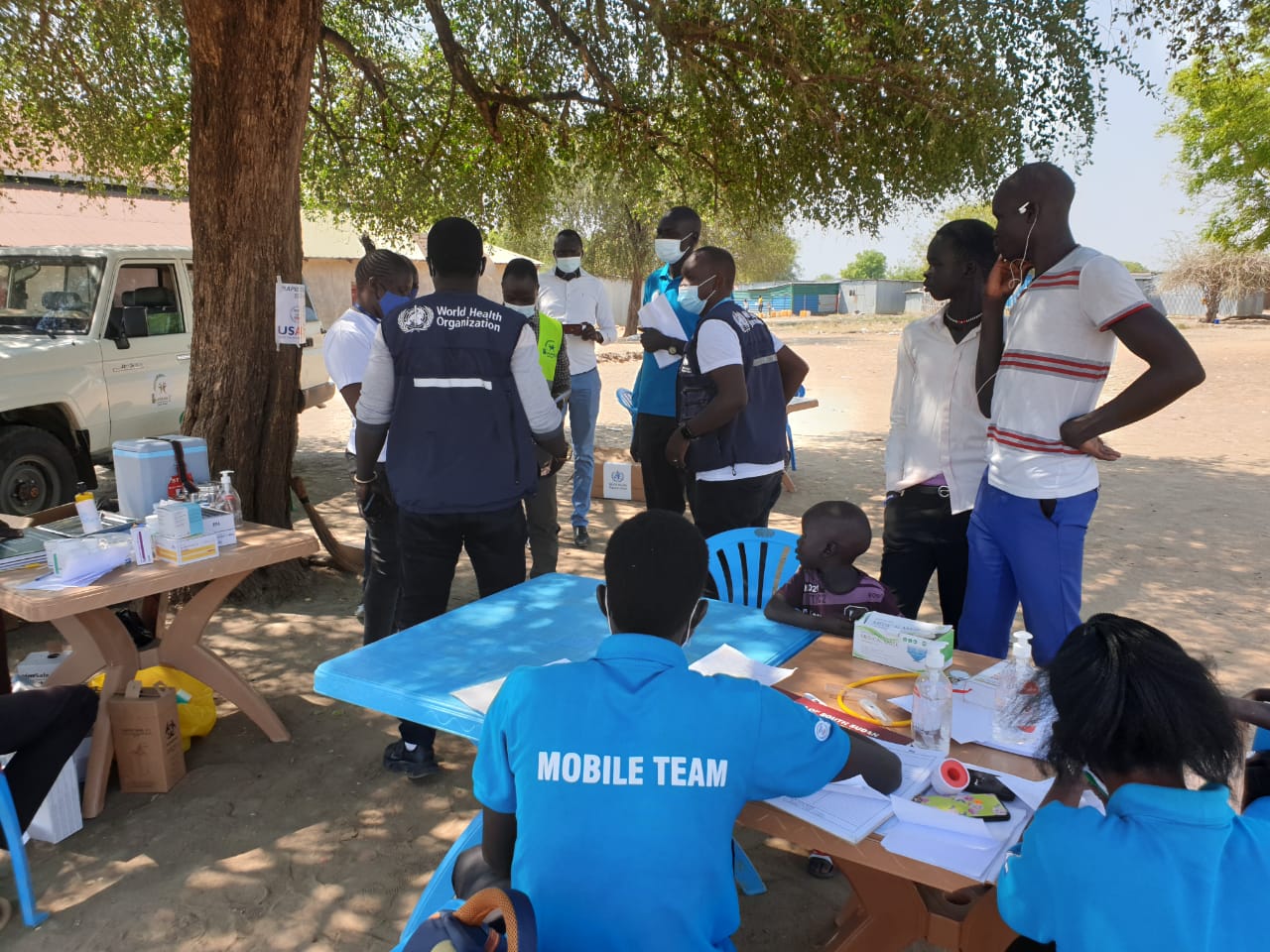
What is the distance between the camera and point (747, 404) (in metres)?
3.71

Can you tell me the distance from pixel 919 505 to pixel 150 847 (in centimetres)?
285

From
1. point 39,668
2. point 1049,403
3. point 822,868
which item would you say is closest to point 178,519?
point 39,668

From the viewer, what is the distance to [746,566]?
142 inches

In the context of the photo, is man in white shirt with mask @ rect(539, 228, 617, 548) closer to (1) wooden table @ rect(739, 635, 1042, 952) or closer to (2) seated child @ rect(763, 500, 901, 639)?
(2) seated child @ rect(763, 500, 901, 639)

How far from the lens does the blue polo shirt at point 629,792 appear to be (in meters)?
1.42

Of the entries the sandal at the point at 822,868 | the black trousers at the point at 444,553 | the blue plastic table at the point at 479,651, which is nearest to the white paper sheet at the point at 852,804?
the blue plastic table at the point at 479,651

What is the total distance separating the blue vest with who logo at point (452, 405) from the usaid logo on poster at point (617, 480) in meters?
4.42

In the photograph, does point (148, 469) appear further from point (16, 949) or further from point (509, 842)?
point (509, 842)

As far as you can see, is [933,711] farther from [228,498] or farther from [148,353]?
[148,353]

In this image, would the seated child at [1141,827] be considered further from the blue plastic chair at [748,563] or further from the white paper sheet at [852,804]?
A: the blue plastic chair at [748,563]

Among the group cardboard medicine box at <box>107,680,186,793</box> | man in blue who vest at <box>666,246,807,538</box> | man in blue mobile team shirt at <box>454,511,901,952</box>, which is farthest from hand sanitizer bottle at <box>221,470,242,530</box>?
man in blue mobile team shirt at <box>454,511,901,952</box>

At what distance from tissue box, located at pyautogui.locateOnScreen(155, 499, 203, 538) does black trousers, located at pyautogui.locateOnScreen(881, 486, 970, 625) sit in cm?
254

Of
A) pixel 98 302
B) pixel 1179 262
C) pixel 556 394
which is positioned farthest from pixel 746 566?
pixel 1179 262

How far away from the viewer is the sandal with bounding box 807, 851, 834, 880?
2.92 metres
